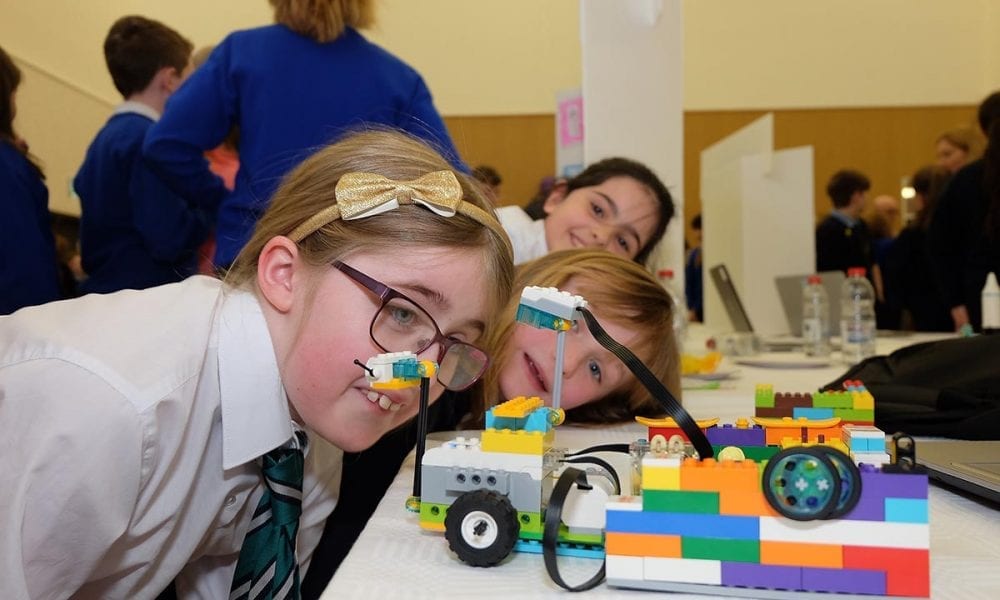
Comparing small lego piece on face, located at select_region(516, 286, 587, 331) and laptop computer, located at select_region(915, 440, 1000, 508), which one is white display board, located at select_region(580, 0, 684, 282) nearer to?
laptop computer, located at select_region(915, 440, 1000, 508)

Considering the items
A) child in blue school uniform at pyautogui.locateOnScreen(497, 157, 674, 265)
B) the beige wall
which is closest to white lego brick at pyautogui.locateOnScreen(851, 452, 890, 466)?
child in blue school uniform at pyautogui.locateOnScreen(497, 157, 674, 265)

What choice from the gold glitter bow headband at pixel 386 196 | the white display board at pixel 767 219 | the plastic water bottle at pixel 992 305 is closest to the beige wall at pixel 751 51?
the white display board at pixel 767 219

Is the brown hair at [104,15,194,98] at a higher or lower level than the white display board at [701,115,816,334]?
higher

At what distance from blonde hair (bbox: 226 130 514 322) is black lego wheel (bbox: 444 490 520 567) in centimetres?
38

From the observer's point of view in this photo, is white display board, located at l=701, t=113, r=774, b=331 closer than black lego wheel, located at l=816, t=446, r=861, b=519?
No

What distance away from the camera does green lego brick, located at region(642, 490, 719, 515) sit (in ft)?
1.82

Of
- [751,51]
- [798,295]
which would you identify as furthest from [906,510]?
[751,51]

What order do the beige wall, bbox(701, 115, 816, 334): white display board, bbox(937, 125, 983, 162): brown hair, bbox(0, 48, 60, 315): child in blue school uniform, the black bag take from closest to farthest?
the black bag < bbox(0, 48, 60, 315): child in blue school uniform < bbox(701, 115, 816, 334): white display board < bbox(937, 125, 983, 162): brown hair < the beige wall

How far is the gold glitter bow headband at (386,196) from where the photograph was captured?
909 millimetres

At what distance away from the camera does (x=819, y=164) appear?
22.2 ft

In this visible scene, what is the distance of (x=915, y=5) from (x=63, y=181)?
642cm

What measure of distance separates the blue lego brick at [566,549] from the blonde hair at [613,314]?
629 mm

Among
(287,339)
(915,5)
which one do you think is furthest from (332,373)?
(915,5)

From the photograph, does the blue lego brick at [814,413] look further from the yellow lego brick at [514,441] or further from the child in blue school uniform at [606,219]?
the child in blue school uniform at [606,219]
